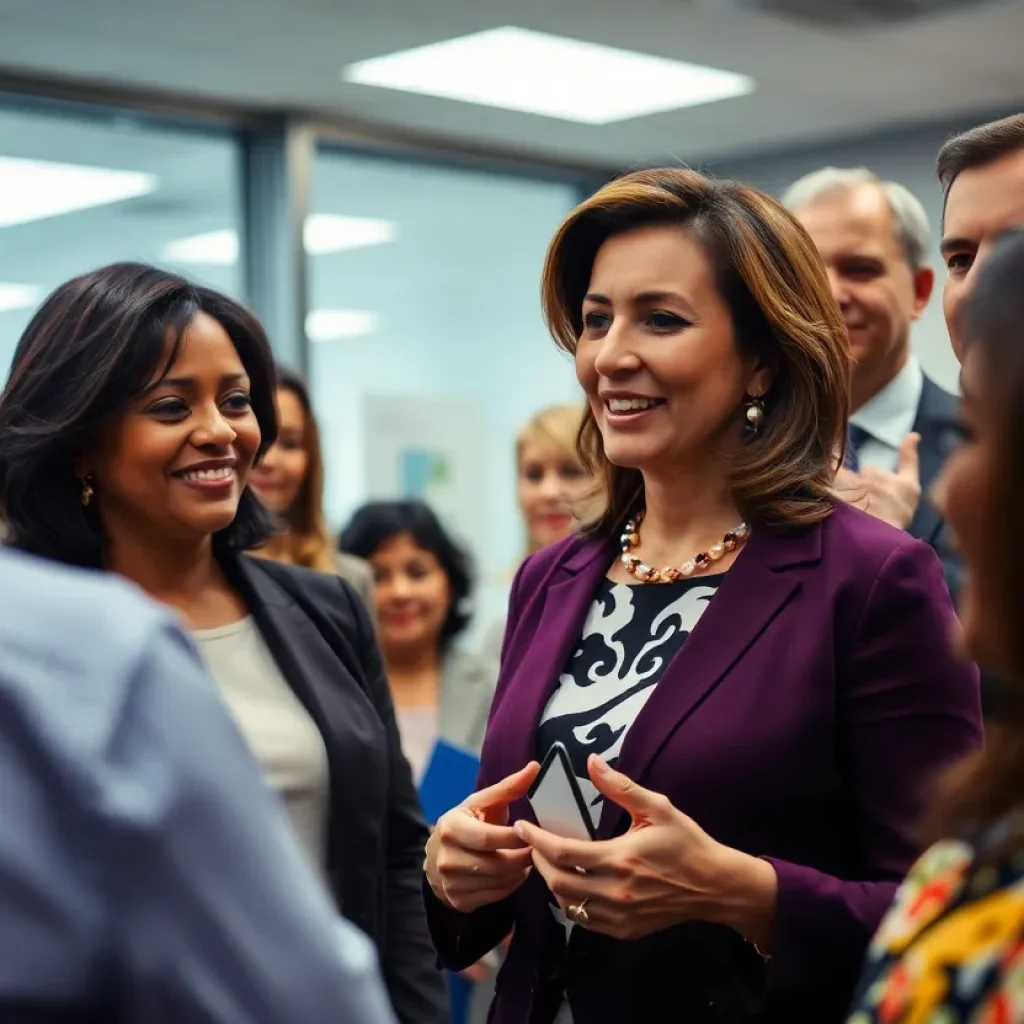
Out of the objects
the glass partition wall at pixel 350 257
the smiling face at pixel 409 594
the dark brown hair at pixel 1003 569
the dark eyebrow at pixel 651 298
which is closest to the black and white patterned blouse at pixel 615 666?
the dark eyebrow at pixel 651 298

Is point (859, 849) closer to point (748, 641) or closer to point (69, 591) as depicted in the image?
point (748, 641)

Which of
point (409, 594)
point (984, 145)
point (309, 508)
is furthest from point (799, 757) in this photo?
point (409, 594)

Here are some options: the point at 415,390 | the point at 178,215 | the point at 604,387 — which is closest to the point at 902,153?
the point at 415,390

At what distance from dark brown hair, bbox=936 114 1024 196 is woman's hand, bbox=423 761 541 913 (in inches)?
37.9

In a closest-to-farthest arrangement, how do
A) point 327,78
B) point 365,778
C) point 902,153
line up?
point 365,778, point 327,78, point 902,153

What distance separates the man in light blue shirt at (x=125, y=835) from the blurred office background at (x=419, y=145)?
4354 millimetres

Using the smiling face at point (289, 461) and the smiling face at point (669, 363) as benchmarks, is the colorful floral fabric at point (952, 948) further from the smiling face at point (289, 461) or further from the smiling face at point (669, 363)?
the smiling face at point (289, 461)

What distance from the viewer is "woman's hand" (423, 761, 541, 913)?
73.4 inches

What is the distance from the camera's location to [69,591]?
817 mm

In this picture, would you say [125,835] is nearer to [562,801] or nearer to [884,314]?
[562,801]

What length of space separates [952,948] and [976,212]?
1.34 m

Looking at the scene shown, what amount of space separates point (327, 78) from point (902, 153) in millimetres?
2611

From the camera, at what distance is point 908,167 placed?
721 cm

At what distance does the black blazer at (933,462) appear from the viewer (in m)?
2.69
